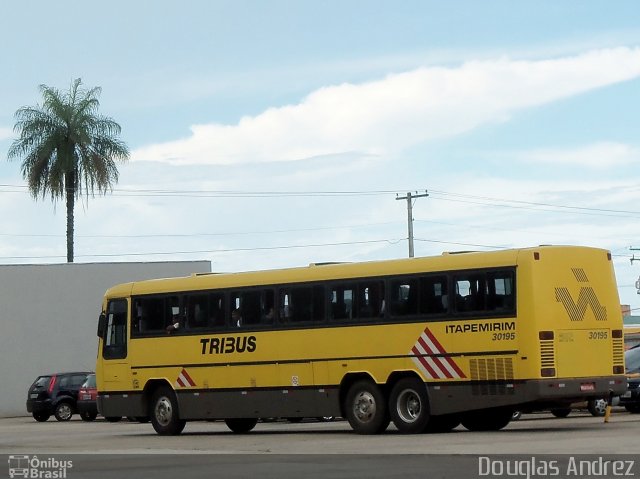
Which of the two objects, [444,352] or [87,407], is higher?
[444,352]

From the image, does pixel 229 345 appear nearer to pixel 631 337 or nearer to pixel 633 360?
pixel 633 360

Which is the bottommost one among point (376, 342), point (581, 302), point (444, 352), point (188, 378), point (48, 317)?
point (188, 378)

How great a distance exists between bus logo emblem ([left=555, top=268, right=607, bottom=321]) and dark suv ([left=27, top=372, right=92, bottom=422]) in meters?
25.6

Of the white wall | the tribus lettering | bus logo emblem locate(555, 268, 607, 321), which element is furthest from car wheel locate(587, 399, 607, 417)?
the white wall

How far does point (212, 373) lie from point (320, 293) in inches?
123

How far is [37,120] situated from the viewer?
72.1 metres

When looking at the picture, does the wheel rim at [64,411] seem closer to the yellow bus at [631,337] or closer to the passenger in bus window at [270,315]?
the yellow bus at [631,337]

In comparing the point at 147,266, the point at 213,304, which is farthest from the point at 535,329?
the point at 147,266

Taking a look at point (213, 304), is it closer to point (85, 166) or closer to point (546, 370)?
point (546, 370)

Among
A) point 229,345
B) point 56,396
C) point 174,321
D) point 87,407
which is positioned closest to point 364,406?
point 229,345

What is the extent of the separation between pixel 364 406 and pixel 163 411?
17.0 feet

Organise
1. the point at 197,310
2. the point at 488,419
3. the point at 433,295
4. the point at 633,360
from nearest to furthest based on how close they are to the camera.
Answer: the point at 433,295 → the point at 488,419 → the point at 197,310 → the point at 633,360

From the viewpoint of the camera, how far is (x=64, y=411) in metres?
47.5

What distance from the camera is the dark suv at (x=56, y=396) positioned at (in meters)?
47.4
